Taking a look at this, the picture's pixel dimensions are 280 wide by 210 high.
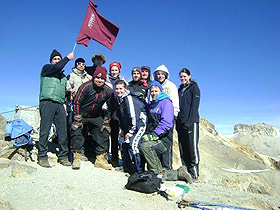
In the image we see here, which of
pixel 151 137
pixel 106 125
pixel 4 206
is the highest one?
pixel 106 125

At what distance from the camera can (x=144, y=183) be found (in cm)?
446

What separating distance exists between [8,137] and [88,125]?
81.3 inches

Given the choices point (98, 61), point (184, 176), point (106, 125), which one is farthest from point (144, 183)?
point (98, 61)

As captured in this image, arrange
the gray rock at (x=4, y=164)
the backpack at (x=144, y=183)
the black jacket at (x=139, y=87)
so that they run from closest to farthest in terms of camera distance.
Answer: the backpack at (x=144, y=183)
the gray rock at (x=4, y=164)
the black jacket at (x=139, y=87)

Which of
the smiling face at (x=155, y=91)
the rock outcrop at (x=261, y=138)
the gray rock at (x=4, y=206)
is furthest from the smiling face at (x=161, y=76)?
the rock outcrop at (x=261, y=138)

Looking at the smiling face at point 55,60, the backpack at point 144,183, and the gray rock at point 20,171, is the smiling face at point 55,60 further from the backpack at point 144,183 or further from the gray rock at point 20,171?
the backpack at point 144,183

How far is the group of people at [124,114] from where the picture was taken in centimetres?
552

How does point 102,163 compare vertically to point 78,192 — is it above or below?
above

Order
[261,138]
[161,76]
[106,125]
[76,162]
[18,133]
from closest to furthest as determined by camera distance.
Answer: [76,162], [18,133], [106,125], [161,76], [261,138]

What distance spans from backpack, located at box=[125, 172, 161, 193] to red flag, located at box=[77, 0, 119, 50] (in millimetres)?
4005

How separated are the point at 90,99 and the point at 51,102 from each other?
0.90 metres

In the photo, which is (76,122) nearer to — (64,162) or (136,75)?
(64,162)

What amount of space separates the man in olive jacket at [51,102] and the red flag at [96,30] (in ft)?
3.91

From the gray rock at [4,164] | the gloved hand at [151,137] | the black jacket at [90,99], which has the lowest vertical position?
the gray rock at [4,164]
